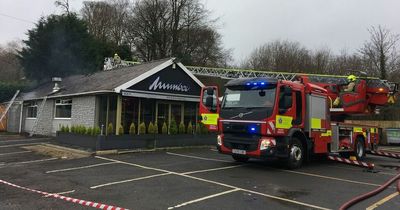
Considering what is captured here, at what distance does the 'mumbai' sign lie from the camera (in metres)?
21.1

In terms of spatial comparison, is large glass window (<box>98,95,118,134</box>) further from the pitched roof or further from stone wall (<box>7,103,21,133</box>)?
stone wall (<box>7,103,21,133</box>)

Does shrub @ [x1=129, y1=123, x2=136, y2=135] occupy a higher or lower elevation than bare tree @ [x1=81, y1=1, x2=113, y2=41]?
lower

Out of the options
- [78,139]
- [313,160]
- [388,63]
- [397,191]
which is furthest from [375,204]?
[388,63]

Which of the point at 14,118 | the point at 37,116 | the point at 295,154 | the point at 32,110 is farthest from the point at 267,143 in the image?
the point at 14,118

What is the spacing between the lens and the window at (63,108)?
24.1m

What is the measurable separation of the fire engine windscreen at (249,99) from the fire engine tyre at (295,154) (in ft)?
5.28

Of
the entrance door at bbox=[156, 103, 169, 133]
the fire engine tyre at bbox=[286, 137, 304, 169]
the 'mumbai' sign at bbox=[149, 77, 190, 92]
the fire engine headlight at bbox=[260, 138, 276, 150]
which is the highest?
the 'mumbai' sign at bbox=[149, 77, 190, 92]

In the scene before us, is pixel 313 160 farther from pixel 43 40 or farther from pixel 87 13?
pixel 87 13

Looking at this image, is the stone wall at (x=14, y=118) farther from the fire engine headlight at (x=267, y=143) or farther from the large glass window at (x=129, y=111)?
the fire engine headlight at (x=267, y=143)

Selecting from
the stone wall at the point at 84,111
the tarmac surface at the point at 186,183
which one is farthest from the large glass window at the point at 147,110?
the tarmac surface at the point at 186,183

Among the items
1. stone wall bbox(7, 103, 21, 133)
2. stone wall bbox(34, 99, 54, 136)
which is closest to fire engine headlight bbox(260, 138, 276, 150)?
stone wall bbox(34, 99, 54, 136)

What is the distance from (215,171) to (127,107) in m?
9.10

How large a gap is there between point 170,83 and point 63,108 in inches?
292

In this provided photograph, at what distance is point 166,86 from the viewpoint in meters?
21.7
